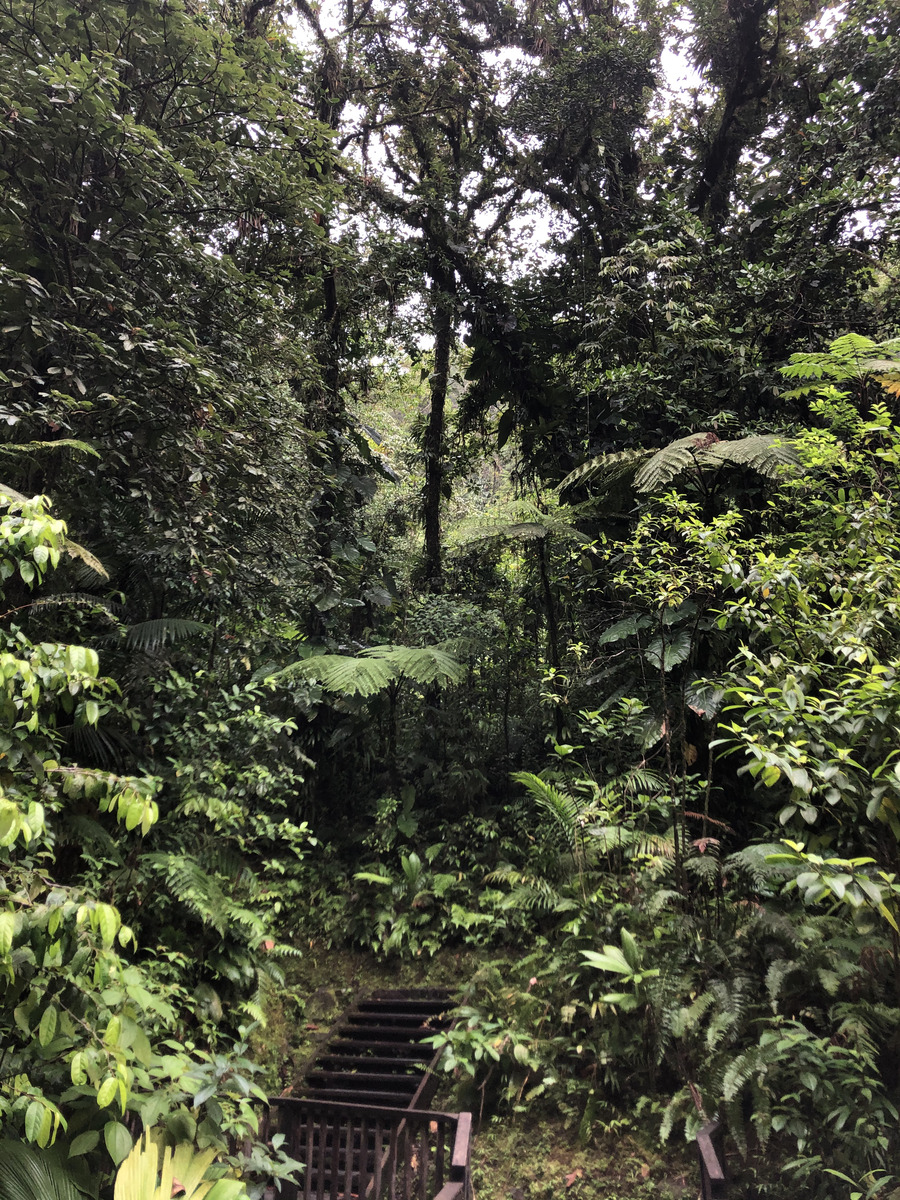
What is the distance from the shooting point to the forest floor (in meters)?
2.81

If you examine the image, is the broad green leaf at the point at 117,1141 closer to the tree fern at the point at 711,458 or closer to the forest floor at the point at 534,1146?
the forest floor at the point at 534,1146

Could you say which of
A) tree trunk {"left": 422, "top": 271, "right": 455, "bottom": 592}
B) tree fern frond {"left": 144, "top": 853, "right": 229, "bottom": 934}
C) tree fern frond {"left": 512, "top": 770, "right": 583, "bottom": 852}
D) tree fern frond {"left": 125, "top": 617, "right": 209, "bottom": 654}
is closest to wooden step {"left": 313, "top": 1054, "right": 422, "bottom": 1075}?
tree fern frond {"left": 144, "top": 853, "right": 229, "bottom": 934}

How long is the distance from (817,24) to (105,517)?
28.6 feet

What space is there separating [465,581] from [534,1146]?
4994mm

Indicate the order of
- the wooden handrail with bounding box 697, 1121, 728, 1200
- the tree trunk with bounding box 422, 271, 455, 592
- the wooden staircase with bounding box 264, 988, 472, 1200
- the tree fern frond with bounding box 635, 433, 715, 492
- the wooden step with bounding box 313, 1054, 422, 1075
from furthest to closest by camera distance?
the tree trunk with bounding box 422, 271, 455, 592 → the tree fern frond with bounding box 635, 433, 715, 492 → the wooden step with bounding box 313, 1054, 422, 1075 → the wooden staircase with bounding box 264, 988, 472, 1200 → the wooden handrail with bounding box 697, 1121, 728, 1200

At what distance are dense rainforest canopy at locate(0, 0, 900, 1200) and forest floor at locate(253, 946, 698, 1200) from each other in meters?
0.10

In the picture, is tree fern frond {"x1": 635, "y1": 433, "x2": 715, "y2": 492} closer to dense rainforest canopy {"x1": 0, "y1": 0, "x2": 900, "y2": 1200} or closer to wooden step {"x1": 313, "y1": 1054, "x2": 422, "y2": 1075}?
dense rainforest canopy {"x1": 0, "y1": 0, "x2": 900, "y2": 1200}

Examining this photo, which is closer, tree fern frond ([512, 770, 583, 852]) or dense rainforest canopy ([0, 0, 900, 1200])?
dense rainforest canopy ([0, 0, 900, 1200])

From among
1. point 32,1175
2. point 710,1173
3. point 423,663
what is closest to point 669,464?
point 423,663

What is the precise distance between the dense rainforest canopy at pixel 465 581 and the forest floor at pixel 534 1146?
0.10 meters

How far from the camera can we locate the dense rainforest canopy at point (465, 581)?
2.28 m

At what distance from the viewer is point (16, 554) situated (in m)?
2.02

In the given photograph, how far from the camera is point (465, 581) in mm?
7160

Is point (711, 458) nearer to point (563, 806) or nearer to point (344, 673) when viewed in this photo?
point (563, 806)
